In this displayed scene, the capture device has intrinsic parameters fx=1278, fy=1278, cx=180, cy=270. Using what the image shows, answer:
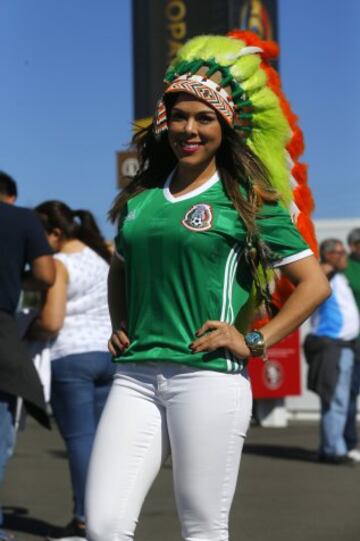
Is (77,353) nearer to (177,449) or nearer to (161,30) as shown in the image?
(177,449)

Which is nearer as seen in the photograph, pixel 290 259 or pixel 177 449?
pixel 177 449

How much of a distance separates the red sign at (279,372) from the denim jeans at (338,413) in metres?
3.21

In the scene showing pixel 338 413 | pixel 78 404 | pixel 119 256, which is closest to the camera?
pixel 119 256

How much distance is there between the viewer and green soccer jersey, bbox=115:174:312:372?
381 centimetres

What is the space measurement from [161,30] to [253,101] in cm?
1287

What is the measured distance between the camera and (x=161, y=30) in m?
16.9

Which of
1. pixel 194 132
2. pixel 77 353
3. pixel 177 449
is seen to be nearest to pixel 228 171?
pixel 194 132

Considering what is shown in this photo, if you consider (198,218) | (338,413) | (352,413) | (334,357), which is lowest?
(352,413)

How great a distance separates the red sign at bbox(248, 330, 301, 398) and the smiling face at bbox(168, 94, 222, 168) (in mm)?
9945

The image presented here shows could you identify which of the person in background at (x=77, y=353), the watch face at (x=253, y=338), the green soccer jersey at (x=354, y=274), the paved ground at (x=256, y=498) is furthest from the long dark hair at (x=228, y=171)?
the green soccer jersey at (x=354, y=274)

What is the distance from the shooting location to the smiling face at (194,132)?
13.0 feet

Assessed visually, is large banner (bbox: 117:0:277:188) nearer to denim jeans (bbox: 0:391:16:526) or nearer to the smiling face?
denim jeans (bbox: 0:391:16:526)

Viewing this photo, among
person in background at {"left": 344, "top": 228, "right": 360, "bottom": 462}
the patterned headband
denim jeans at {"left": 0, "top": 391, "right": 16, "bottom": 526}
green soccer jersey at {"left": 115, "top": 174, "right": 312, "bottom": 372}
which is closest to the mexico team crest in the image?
green soccer jersey at {"left": 115, "top": 174, "right": 312, "bottom": 372}

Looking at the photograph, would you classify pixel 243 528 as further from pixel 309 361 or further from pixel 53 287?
pixel 309 361
